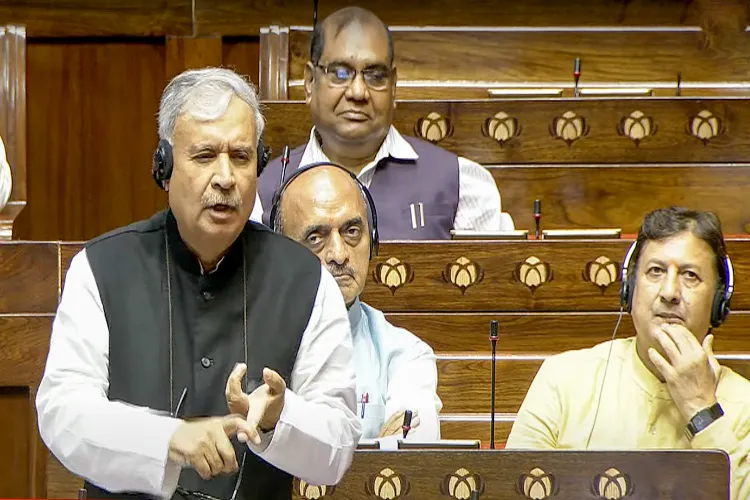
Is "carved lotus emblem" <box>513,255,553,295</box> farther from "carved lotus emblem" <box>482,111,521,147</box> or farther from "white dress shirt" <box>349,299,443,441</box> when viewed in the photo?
"carved lotus emblem" <box>482,111,521,147</box>

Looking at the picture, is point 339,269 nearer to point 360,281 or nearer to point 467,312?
point 360,281

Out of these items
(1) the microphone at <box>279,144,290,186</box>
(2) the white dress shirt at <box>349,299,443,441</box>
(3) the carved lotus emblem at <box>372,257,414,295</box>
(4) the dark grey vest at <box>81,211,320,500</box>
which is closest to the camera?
(4) the dark grey vest at <box>81,211,320,500</box>

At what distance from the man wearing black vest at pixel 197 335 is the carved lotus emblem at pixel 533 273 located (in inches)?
34.8

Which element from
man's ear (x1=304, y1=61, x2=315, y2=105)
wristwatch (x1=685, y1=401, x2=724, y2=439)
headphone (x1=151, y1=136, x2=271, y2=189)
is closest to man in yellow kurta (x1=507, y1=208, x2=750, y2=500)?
wristwatch (x1=685, y1=401, x2=724, y2=439)

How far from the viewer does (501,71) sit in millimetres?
3205

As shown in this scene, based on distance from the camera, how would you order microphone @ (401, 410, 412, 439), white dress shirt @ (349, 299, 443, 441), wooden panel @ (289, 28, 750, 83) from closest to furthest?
microphone @ (401, 410, 412, 439), white dress shirt @ (349, 299, 443, 441), wooden panel @ (289, 28, 750, 83)

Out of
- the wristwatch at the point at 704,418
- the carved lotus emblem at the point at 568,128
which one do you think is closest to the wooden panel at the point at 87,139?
the carved lotus emblem at the point at 568,128

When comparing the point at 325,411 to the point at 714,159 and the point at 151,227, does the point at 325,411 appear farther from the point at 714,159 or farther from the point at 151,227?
the point at 714,159

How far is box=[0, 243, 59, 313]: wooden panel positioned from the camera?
7.64 feet

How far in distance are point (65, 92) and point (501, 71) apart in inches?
36.5

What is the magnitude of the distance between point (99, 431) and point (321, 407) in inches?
8.1

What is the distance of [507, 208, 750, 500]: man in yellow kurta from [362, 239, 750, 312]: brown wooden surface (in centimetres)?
34

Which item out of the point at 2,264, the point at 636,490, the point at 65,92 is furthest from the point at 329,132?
the point at 636,490

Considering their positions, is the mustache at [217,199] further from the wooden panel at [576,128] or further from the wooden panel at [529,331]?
the wooden panel at [576,128]
